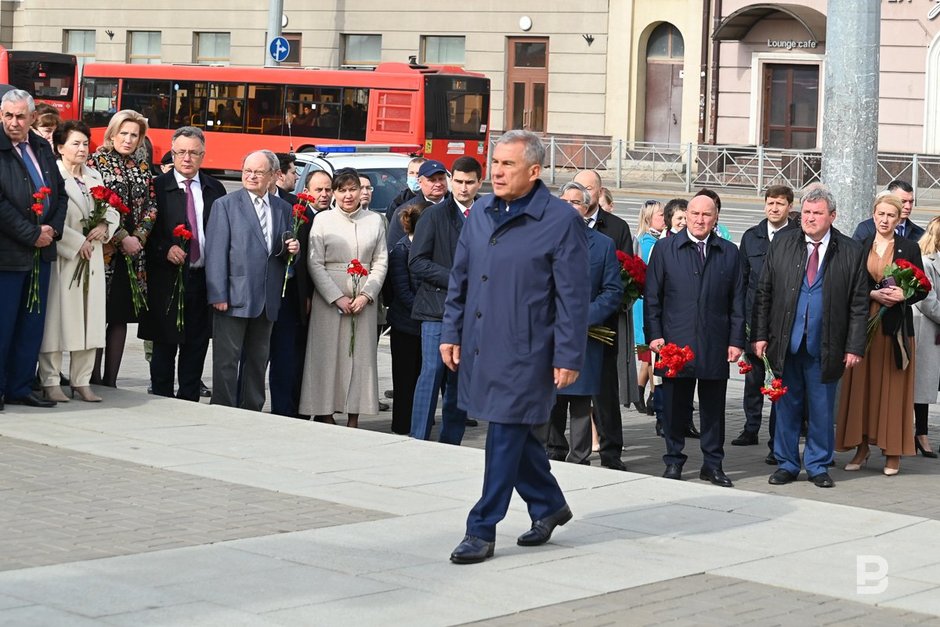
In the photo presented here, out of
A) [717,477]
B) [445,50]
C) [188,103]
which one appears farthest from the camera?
[445,50]

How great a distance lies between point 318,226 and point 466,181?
1.36 metres

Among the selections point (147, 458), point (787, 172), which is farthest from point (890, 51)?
point (147, 458)

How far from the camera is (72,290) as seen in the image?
36.4 ft

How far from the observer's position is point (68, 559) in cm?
709

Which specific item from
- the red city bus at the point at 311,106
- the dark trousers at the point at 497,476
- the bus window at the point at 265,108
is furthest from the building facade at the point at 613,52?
the dark trousers at the point at 497,476

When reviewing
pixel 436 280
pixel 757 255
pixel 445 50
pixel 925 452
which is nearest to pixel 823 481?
pixel 925 452

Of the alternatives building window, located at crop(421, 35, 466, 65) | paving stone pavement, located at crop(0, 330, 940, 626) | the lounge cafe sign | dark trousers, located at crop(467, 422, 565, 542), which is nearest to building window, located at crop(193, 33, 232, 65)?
building window, located at crop(421, 35, 466, 65)

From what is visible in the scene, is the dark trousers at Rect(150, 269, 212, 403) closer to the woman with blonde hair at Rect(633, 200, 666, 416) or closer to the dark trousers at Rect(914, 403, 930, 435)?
the woman with blonde hair at Rect(633, 200, 666, 416)

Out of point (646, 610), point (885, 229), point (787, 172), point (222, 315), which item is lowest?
point (646, 610)

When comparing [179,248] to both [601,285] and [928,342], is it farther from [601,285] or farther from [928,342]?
[928,342]

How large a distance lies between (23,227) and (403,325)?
8.99ft

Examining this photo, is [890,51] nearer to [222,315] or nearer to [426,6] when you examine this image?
[426,6]

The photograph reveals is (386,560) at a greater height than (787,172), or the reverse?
(787,172)

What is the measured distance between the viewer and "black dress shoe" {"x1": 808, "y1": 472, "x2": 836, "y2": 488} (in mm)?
10297
